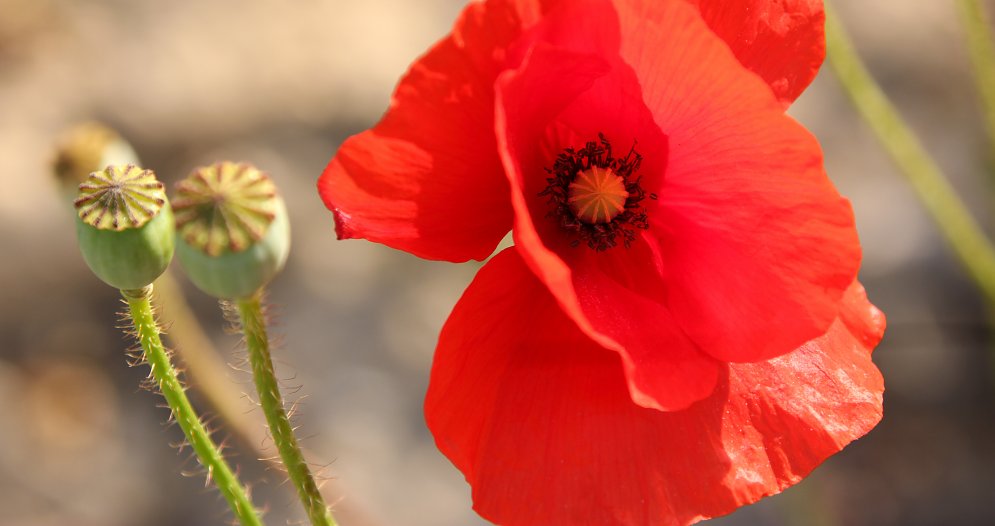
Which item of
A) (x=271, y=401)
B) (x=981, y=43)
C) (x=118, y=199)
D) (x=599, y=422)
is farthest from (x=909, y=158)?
(x=118, y=199)

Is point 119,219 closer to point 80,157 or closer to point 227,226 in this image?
point 227,226

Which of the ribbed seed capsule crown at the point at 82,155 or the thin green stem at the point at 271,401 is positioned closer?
the thin green stem at the point at 271,401

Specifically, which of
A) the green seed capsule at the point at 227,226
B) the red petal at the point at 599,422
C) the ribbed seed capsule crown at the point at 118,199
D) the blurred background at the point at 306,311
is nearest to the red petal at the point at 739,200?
the red petal at the point at 599,422

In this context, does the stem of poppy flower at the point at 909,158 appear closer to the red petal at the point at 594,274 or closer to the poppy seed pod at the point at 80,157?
the red petal at the point at 594,274

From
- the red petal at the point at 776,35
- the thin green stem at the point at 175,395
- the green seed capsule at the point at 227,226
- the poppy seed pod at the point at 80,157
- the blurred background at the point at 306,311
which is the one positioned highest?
the red petal at the point at 776,35

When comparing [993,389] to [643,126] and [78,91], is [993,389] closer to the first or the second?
[643,126]
